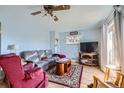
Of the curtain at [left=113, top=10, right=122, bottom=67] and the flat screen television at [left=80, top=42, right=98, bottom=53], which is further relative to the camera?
the flat screen television at [left=80, top=42, right=98, bottom=53]

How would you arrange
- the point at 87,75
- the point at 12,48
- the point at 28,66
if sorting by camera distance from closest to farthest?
the point at 12,48, the point at 87,75, the point at 28,66

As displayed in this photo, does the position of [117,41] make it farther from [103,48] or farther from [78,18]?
[78,18]

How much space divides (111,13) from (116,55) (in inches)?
27.6

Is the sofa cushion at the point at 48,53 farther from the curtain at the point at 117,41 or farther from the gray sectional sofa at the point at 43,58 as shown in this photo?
the curtain at the point at 117,41

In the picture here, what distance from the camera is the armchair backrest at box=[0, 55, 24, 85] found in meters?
1.86

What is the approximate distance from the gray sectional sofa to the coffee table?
4.0 inches

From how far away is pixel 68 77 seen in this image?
2.33 meters

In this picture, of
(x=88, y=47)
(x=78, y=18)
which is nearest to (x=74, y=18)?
(x=78, y=18)

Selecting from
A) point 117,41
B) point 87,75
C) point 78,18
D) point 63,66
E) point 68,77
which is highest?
point 78,18

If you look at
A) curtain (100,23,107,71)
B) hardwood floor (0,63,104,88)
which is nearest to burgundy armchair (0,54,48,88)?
hardwood floor (0,63,104,88)

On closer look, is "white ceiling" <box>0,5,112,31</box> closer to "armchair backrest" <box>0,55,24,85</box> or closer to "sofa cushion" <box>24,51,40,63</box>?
"sofa cushion" <box>24,51,40,63</box>

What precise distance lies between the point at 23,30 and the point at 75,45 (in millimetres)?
862
